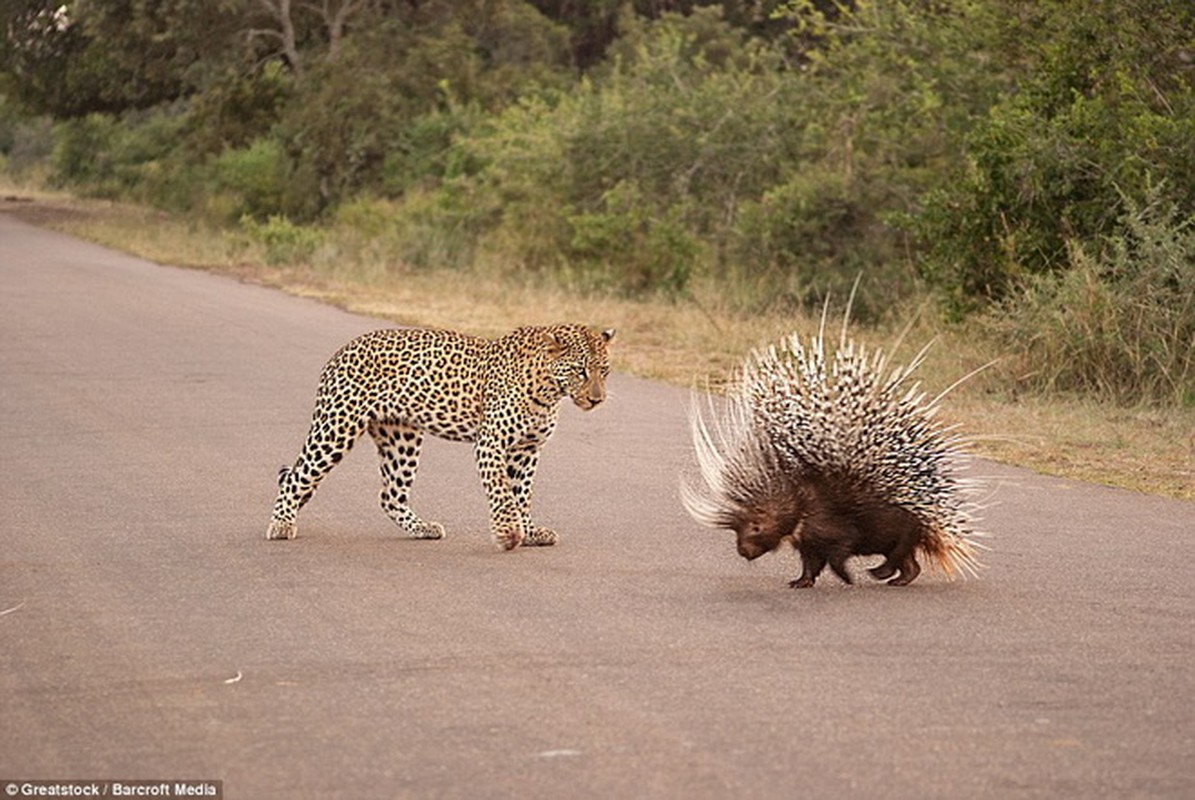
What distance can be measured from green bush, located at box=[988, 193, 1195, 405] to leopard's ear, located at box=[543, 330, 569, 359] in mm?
7135

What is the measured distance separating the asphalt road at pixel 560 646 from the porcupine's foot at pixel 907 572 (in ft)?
0.20

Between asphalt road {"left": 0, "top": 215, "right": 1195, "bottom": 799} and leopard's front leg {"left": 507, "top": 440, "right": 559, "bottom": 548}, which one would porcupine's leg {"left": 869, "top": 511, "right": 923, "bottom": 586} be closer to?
asphalt road {"left": 0, "top": 215, "right": 1195, "bottom": 799}

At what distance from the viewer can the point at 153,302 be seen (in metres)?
22.4

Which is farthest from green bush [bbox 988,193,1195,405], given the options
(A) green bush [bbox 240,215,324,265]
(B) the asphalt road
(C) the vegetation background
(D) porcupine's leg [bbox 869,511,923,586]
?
(A) green bush [bbox 240,215,324,265]

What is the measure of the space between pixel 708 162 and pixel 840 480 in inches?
754

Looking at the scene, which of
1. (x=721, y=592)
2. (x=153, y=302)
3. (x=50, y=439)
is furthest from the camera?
(x=153, y=302)

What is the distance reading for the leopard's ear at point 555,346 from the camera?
8266mm

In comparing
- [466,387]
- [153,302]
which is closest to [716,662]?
[466,387]

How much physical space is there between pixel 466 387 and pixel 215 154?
3608 centimetres

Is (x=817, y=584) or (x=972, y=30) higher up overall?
(x=972, y=30)

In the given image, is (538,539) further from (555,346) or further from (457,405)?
(555,346)

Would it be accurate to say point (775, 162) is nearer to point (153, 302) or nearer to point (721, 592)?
point (153, 302)

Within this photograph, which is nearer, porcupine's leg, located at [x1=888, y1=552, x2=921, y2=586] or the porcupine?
the porcupine

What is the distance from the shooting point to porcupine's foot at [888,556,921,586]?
7703 millimetres
